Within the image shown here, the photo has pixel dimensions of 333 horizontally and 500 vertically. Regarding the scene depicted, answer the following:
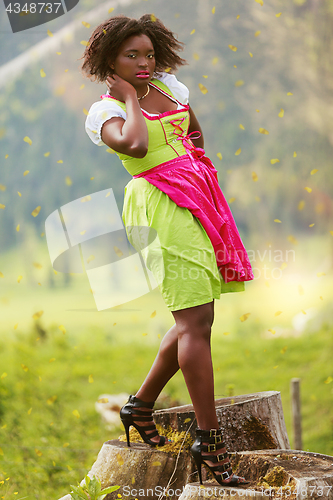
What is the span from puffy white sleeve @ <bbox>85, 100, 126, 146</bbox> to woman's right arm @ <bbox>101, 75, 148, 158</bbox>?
0.05 ft

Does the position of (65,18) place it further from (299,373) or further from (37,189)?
(299,373)

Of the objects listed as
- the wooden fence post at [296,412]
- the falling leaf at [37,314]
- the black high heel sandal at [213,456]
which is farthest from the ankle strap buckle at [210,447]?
the falling leaf at [37,314]

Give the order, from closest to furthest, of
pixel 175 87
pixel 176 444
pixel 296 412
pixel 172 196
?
pixel 172 196 → pixel 175 87 → pixel 176 444 → pixel 296 412

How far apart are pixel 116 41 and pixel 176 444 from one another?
4.31ft

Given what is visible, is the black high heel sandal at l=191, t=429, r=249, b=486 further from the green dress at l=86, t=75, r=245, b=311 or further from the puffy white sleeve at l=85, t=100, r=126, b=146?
the puffy white sleeve at l=85, t=100, r=126, b=146

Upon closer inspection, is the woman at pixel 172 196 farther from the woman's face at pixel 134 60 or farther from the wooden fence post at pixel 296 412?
the wooden fence post at pixel 296 412

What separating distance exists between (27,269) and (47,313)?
15.3 inches

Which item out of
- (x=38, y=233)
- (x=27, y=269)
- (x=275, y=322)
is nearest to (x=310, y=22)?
(x=275, y=322)

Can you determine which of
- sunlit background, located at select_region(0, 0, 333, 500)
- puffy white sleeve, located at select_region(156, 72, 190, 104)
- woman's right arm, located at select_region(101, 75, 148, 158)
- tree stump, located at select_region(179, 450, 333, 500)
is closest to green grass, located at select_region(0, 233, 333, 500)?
sunlit background, located at select_region(0, 0, 333, 500)

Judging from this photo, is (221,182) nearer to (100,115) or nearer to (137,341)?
(137,341)

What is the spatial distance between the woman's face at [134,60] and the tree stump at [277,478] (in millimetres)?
1174

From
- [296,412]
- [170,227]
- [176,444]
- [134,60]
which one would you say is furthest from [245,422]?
[134,60]

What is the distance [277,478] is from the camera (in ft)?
4.54

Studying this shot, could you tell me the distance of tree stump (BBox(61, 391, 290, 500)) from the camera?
1.58 meters
